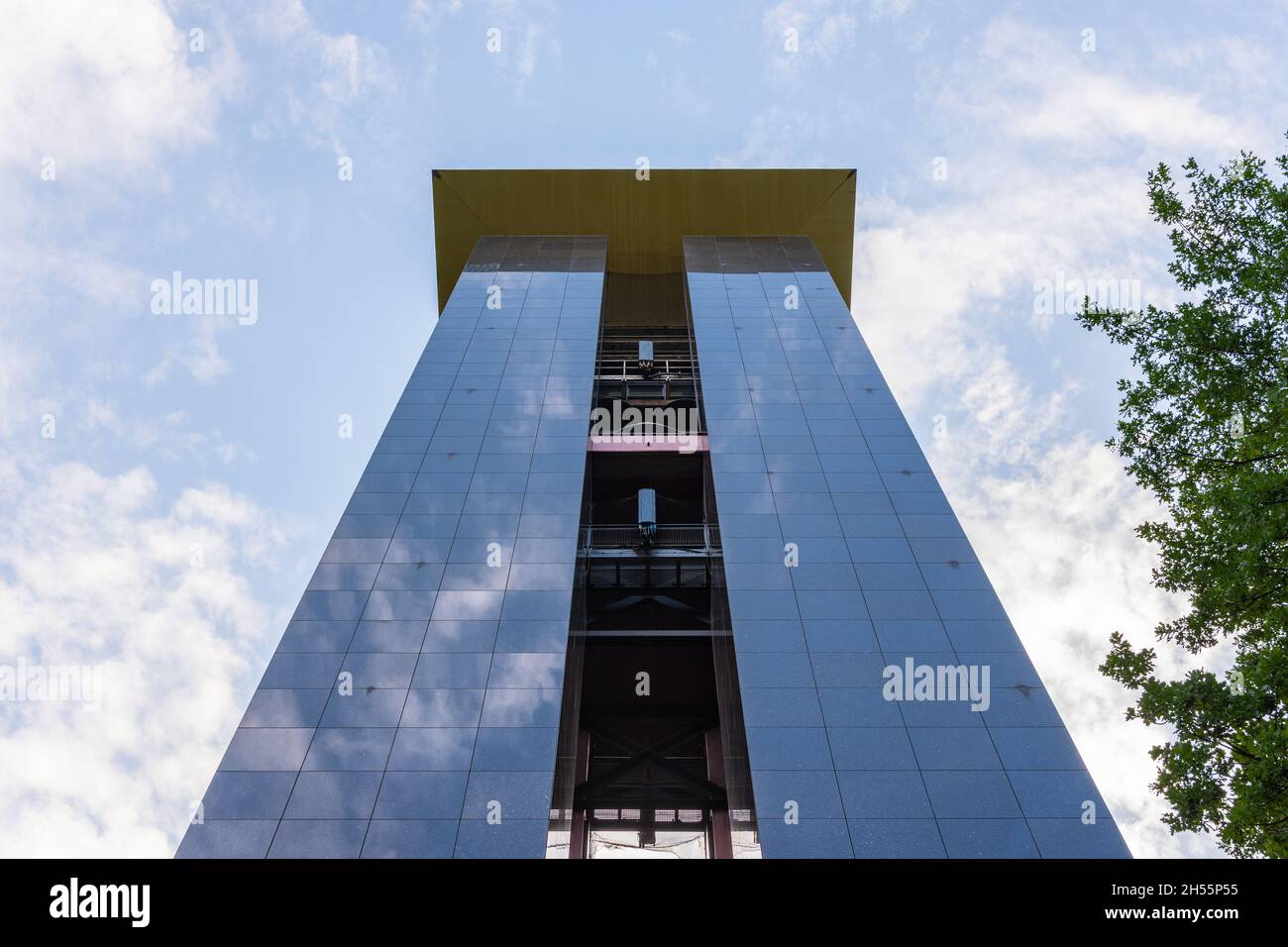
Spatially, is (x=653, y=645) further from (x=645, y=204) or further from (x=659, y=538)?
(x=645, y=204)

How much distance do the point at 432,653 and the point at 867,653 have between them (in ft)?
24.5

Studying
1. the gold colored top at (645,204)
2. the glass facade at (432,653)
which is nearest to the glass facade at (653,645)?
the glass facade at (432,653)

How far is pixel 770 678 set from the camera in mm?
14195

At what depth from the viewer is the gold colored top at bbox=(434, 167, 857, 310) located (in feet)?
113

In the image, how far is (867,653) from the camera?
48.3 feet

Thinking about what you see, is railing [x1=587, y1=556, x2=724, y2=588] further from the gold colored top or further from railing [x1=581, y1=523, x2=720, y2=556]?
the gold colored top

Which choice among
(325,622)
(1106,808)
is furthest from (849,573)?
(325,622)

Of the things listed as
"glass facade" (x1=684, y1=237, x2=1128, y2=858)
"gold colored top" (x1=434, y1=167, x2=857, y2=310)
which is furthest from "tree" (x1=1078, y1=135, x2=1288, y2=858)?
"gold colored top" (x1=434, y1=167, x2=857, y2=310)

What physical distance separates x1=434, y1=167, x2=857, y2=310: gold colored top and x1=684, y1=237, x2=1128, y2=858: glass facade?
1331 cm

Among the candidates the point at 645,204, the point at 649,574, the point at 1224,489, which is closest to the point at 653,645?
the point at 649,574

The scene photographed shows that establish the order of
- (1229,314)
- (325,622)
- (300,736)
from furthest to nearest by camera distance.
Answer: (325,622)
(300,736)
(1229,314)
